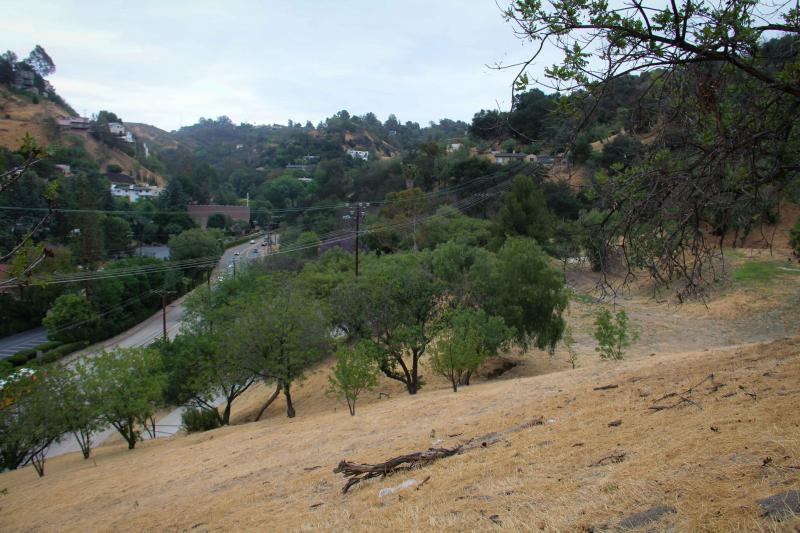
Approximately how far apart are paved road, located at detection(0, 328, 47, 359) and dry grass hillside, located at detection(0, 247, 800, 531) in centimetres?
2431

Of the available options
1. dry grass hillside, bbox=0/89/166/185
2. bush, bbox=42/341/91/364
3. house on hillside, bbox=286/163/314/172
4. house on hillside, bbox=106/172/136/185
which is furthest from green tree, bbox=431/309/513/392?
house on hillside, bbox=286/163/314/172

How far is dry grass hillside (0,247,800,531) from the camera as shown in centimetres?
464

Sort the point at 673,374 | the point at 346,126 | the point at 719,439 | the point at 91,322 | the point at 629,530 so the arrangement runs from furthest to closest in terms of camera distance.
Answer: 1. the point at 346,126
2. the point at 91,322
3. the point at 673,374
4. the point at 719,439
5. the point at 629,530

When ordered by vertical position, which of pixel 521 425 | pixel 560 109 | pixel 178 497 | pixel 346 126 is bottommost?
pixel 178 497


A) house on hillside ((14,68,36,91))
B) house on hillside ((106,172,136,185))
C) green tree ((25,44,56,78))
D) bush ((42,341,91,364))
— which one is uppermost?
green tree ((25,44,56,78))

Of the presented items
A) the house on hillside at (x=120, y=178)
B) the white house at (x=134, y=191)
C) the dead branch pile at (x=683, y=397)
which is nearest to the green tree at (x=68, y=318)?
the dead branch pile at (x=683, y=397)

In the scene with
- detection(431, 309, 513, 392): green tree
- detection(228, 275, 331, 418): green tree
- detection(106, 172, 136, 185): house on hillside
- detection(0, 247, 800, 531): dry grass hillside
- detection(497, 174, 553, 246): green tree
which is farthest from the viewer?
detection(106, 172, 136, 185): house on hillside

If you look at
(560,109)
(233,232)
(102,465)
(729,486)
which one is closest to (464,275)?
(102,465)

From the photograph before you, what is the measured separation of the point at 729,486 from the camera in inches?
173

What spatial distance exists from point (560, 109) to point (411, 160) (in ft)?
222

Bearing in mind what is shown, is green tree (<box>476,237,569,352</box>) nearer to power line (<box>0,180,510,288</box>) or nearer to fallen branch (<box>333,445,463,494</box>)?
fallen branch (<box>333,445,463,494</box>)

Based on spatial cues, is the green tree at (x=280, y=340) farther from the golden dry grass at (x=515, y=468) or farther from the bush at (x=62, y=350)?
the bush at (x=62, y=350)

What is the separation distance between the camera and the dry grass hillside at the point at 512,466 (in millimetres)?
4641

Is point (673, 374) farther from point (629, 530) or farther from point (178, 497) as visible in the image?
point (178, 497)
